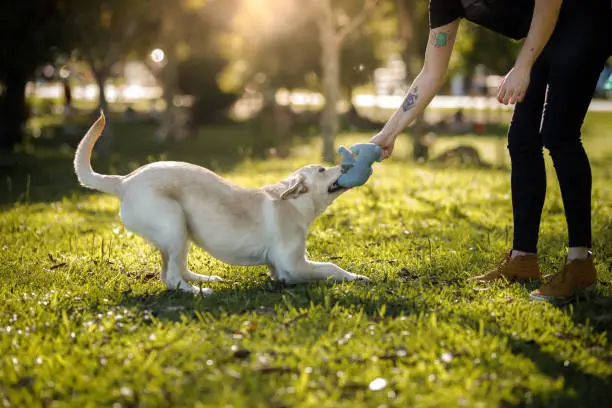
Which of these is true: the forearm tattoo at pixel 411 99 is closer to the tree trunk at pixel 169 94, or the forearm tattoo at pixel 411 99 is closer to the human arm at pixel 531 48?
the human arm at pixel 531 48

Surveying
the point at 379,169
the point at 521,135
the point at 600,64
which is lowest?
the point at 379,169

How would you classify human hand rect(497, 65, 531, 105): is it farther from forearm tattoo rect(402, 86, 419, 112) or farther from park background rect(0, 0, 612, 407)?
park background rect(0, 0, 612, 407)

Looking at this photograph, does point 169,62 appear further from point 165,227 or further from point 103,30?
point 165,227

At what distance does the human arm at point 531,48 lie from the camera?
13.3 ft

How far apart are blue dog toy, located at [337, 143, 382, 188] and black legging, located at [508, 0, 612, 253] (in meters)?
0.95

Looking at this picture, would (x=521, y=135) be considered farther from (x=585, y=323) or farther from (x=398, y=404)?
(x=398, y=404)

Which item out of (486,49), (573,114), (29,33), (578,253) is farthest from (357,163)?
(486,49)

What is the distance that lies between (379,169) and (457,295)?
26.1 ft

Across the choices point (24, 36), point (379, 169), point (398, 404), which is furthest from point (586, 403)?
point (24, 36)

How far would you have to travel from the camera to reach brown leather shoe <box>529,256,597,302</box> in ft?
13.9

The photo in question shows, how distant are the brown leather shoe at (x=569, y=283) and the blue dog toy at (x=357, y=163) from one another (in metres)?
1.30

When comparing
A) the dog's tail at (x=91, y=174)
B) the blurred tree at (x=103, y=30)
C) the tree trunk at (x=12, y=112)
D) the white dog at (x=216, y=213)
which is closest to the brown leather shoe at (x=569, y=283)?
the white dog at (x=216, y=213)

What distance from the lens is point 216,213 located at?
4496 millimetres

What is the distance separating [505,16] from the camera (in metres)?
4.53
